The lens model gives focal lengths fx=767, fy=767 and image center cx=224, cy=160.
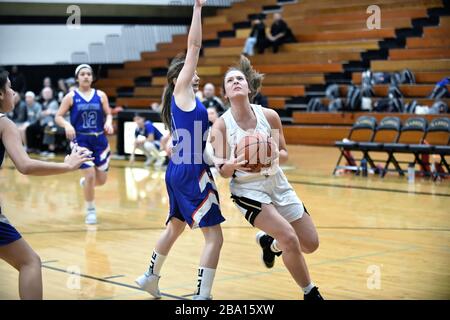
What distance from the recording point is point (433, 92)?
51.6ft

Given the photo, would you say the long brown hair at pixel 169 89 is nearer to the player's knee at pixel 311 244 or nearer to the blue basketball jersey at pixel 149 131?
the player's knee at pixel 311 244

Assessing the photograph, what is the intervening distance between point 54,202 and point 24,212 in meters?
1.01

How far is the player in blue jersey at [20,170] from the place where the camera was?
4.32m

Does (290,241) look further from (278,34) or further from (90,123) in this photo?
(278,34)

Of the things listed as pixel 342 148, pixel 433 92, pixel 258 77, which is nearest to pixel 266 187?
pixel 258 77

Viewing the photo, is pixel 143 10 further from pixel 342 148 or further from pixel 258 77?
pixel 258 77

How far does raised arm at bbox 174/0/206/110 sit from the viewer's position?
16.6ft

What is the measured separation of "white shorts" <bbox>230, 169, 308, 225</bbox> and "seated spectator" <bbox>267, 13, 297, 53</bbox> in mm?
16287

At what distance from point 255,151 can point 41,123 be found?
48.5ft

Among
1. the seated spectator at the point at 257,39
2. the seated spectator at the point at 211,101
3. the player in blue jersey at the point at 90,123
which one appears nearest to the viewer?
the player in blue jersey at the point at 90,123

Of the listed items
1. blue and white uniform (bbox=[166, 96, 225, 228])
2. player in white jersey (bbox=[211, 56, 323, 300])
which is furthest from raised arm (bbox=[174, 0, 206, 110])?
player in white jersey (bbox=[211, 56, 323, 300])

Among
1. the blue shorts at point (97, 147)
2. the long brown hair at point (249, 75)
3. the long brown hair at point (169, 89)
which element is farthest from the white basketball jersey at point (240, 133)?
the blue shorts at point (97, 147)

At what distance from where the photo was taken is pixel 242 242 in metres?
7.88

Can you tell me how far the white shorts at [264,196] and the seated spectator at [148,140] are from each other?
35.3 feet
